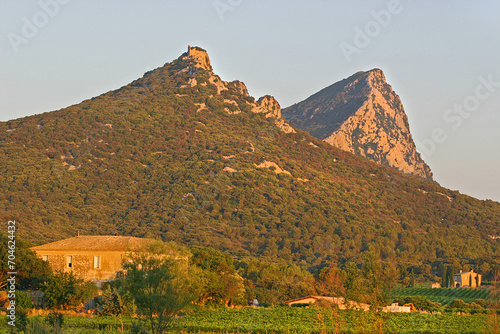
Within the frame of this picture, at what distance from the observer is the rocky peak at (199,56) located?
17600 cm

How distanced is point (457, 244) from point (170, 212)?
51843mm

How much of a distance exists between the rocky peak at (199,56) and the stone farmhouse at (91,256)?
13482cm

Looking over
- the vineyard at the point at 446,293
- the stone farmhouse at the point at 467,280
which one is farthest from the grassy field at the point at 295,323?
the stone farmhouse at the point at 467,280

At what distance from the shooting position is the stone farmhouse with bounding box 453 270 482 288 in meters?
80.8

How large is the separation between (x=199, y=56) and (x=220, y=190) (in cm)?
7100

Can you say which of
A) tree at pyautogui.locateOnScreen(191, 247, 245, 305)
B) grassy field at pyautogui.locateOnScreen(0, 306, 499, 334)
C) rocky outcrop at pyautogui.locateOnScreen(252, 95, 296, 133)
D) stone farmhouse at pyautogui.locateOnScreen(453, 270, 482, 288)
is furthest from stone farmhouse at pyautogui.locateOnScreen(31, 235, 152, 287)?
rocky outcrop at pyautogui.locateOnScreen(252, 95, 296, 133)

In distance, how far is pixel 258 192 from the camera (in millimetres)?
119125

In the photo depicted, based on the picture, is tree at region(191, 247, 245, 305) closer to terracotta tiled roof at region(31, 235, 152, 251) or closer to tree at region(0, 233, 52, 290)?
terracotta tiled roof at region(31, 235, 152, 251)

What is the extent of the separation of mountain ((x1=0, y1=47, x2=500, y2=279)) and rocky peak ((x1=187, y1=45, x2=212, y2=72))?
20323 mm

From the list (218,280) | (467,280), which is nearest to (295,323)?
(218,280)

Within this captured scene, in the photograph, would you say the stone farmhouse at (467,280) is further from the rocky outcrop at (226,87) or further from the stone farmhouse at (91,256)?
the rocky outcrop at (226,87)

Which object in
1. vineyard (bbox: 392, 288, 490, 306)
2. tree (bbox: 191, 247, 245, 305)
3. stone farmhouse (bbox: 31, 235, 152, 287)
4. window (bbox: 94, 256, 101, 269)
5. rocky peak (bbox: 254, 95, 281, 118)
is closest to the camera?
stone farmhouse (bbox: 31, 235, 152, 287)

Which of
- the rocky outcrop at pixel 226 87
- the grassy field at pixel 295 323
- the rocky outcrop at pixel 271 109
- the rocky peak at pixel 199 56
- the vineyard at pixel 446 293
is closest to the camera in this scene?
the grassy field at pixel 295 323

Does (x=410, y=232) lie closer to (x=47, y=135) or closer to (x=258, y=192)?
(x=258, y=192)
